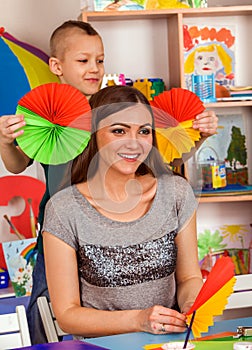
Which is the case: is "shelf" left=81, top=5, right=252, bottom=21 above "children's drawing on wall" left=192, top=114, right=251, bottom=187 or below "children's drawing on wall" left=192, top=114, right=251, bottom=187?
above

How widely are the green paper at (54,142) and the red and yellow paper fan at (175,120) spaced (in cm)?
19

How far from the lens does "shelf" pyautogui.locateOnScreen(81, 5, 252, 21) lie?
2869 mm

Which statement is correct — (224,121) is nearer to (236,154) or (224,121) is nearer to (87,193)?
(236,154)

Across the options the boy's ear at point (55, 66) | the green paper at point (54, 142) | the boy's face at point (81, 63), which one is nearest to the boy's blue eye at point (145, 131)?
the green paper at point (54, 142)

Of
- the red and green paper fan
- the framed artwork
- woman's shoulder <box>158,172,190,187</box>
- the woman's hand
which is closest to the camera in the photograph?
the woman's hand

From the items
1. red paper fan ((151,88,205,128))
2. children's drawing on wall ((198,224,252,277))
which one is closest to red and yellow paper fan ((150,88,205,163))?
red paper fan ((151,88,205,128))

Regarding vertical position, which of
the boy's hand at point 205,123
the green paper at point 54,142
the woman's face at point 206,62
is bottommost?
the green paper at point 54,142

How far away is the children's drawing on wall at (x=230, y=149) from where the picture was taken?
3.16m

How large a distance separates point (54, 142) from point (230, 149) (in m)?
1.61

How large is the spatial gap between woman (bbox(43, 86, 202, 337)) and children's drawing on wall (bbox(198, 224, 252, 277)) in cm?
135

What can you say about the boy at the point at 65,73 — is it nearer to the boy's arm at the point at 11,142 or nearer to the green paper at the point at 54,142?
the boy's arm at the point at 11,142

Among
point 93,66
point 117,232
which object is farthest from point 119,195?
point 93,66

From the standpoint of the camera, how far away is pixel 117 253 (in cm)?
176

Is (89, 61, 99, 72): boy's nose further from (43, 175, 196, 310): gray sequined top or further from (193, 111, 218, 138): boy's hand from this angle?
(43, 175, 196, 310): gray sequined top
